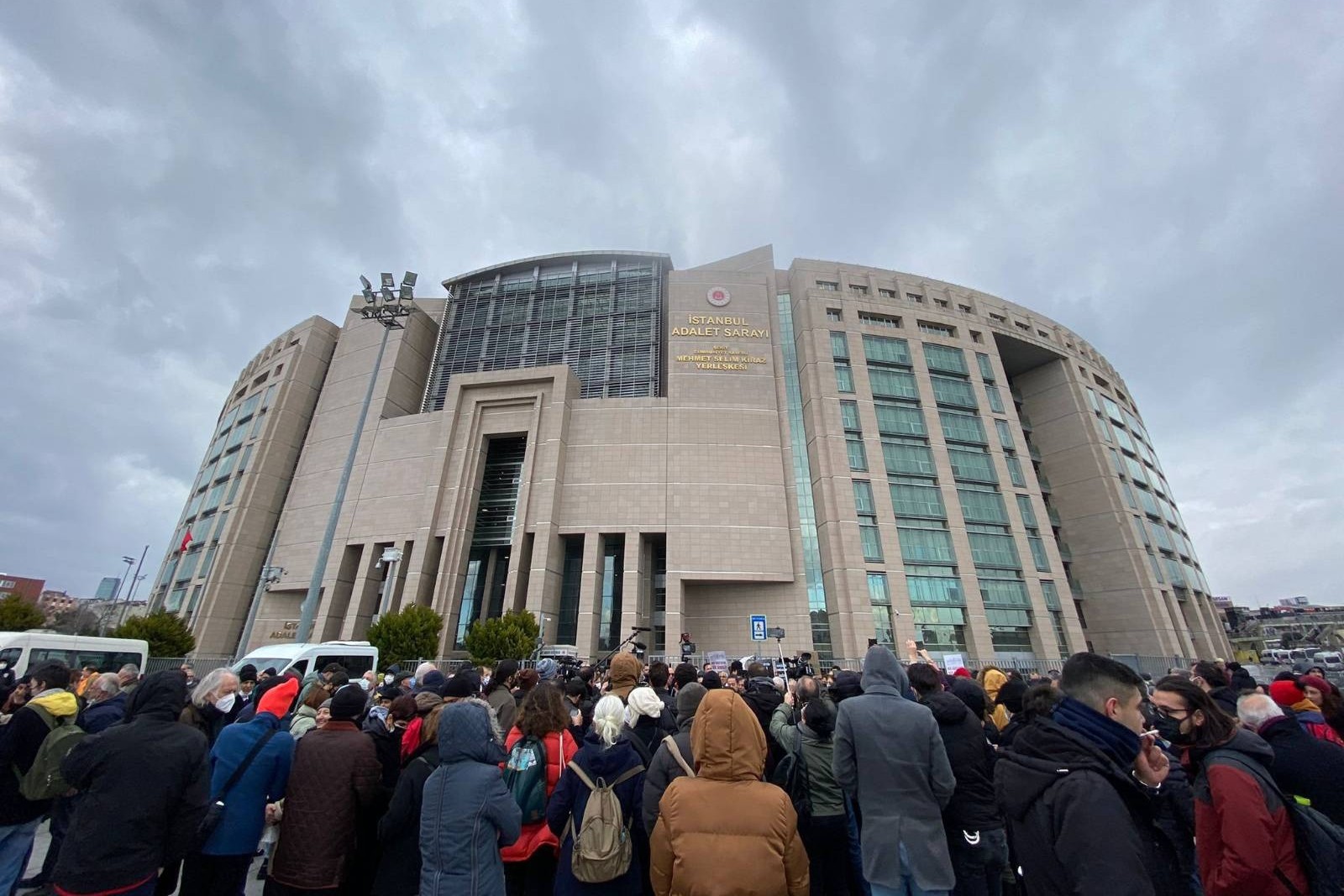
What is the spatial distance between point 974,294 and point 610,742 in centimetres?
5239

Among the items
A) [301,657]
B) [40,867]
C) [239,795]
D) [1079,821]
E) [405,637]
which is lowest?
[40,867]

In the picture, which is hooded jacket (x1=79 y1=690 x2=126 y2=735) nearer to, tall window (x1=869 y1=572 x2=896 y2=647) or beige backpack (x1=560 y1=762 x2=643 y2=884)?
beige backpack (x1=560 y1=762 x2=643 y2=884)

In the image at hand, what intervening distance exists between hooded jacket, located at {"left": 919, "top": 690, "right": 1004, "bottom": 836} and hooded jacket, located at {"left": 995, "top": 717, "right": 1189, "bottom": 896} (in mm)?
1905

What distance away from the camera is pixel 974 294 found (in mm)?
46344

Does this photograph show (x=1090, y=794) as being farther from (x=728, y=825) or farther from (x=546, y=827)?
(x=546, y=827)

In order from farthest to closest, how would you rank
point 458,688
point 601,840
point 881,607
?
1. point 881,607
2. point 458,688
3. point 601,840

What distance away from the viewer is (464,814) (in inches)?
137

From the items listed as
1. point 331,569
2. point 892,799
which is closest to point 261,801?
point 892,799

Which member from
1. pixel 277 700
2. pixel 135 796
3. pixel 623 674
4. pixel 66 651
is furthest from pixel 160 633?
pixel 623 674

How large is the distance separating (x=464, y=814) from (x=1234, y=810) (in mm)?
4420

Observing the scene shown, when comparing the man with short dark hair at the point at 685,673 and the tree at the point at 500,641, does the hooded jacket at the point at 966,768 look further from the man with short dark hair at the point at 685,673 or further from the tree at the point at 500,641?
the tree at the point at 500,641

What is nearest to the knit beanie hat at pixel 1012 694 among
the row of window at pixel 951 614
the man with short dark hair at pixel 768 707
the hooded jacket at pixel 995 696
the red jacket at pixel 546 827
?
the hooded jacket at pixel 995 696

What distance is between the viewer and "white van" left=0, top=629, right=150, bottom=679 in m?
12.9

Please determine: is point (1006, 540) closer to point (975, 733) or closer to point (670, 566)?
point (670, 566)
